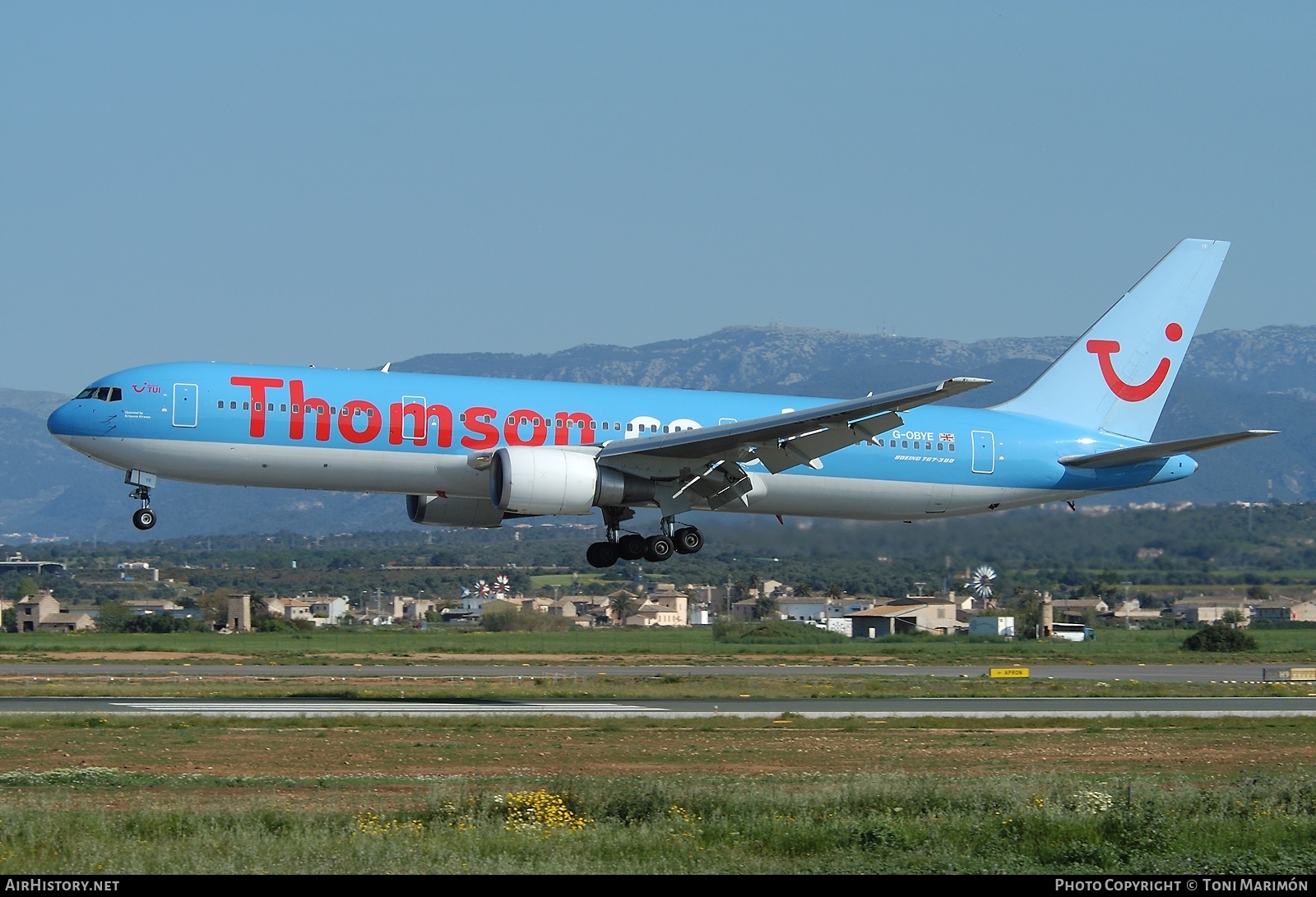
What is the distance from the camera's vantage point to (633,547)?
3781cm

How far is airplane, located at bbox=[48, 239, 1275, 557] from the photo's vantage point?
3428 centimetres

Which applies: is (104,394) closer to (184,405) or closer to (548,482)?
(184,405)

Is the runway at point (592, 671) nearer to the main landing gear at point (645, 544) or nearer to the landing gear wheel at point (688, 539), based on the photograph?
the main landing gear at point (645, 544)

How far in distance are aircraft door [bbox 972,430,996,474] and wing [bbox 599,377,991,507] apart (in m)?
5.57

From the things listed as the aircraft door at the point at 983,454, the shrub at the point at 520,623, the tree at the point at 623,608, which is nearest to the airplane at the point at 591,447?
the aircraft door at the point at 983,454

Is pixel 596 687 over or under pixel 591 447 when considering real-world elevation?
under

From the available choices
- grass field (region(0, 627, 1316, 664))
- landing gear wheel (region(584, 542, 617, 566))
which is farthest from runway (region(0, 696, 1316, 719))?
grass field (region(0, 627, 1316, 664))

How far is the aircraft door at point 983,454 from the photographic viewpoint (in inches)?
1598

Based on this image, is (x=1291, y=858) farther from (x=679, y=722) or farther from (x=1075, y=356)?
(x=1075, y=356)

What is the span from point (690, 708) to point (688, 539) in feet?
15.7

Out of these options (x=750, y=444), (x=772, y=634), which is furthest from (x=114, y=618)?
(x=750, y=444)

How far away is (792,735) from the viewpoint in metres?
29.0

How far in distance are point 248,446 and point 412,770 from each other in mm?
13427

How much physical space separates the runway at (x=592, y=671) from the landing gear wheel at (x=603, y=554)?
906 cm
